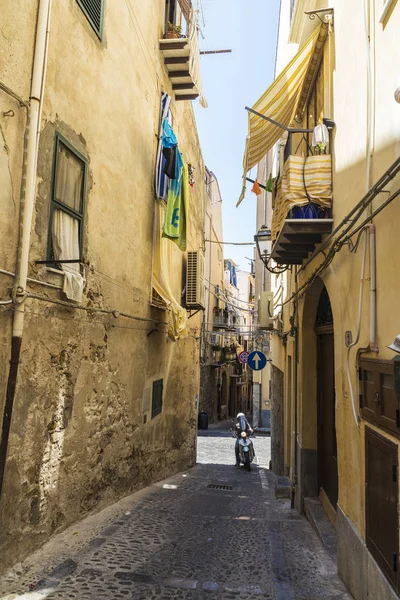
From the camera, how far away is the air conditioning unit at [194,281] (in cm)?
1283

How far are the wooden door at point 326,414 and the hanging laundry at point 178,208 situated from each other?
3777 mm

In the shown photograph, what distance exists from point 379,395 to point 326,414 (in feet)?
13.3

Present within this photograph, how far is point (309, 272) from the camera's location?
8.16 metres

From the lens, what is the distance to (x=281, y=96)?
757cm

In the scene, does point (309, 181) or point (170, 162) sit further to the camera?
point (170, 162)

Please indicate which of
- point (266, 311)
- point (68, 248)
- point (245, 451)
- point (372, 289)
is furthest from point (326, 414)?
point (266, 311)

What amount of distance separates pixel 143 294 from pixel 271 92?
4265 mm

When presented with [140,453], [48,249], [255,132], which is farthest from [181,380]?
[48,249]

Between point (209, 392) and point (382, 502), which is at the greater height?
point (382, 502)

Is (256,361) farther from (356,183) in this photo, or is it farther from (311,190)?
(356,183)

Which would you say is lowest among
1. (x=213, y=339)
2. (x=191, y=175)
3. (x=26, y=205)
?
(x=26, y=205)

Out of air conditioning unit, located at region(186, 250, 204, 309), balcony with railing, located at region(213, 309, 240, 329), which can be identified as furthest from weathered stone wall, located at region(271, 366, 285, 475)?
balcony with railing, located at region(213, 309, 240, 329)

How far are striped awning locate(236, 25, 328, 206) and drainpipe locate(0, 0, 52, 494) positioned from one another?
3611 millimetres

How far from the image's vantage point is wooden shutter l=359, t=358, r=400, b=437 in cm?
378
